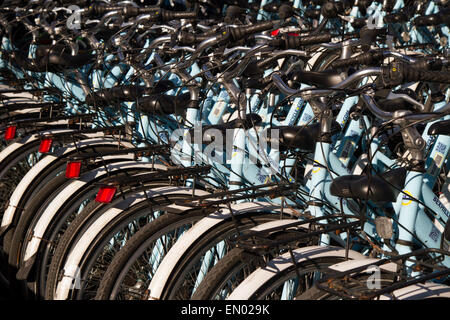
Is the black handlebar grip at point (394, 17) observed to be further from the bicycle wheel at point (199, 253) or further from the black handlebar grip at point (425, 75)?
the black handlebar grip at point (425, 75)

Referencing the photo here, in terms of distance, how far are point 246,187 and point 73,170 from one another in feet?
3.34

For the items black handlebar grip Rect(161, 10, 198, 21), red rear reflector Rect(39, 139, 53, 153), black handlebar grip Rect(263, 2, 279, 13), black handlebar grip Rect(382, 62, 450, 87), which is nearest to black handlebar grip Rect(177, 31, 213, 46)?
black handlebar grip Rect(161, 10, 198, 21)

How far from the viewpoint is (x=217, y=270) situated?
259cm

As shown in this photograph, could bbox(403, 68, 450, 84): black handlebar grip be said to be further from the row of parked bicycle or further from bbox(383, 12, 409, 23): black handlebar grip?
bbox(383, 12, 409, 23): black handlebar grip

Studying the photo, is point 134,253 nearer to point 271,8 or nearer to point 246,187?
point 246,187

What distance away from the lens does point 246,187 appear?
320 cm

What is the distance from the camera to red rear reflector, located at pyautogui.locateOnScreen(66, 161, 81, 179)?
11.7ft

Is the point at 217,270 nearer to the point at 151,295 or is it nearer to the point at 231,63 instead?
the point at 151,295

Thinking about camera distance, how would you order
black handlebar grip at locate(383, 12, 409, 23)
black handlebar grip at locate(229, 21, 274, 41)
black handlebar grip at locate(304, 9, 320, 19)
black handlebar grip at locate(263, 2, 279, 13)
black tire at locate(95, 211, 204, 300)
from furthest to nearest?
black handlebar grip at locate(263, 2, 279, 13), black handlebar grip at locate(304, 9, 320, 19), black handlebar grip at locate(383, 12, 409, 23), black handlebar grip at locate(229, 21, 274, 41), black tire at locate(95, 211, 204, 300)

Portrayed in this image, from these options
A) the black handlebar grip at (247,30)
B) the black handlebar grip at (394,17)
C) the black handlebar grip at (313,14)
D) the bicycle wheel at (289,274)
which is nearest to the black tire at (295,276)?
the bicycle wheel at (289,274)

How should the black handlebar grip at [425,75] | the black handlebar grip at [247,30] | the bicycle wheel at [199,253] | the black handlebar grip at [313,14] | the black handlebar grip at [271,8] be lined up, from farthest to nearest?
the black handlebar grip at [271,8], the black handlebar grip at [313,14], the black handlebar grip at [247,30], the bicycle wheel at [199,253], the black handlebar grip at [425,75]

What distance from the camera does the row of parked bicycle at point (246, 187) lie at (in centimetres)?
254
